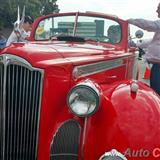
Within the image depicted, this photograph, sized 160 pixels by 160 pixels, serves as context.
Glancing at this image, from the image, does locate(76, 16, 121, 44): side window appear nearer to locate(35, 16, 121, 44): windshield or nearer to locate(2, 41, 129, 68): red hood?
locate(35, 16, 121, 44): windshield

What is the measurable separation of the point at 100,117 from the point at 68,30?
2600mm

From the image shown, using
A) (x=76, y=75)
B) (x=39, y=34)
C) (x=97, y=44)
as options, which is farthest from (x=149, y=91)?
(x=39, y=34)

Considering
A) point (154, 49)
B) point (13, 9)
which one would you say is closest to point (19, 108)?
point (154, 49)

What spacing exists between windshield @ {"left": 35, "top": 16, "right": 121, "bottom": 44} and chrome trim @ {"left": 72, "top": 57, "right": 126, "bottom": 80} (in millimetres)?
719

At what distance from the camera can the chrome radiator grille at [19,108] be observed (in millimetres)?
3447

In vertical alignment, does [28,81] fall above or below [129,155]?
above

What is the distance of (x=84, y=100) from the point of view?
3332 mm

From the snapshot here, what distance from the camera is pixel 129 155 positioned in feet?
10.7

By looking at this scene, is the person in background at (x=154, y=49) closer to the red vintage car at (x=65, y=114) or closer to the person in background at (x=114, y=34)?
the person in background at (x=114, y=34)

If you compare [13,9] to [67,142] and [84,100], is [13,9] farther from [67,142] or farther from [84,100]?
[84,100]

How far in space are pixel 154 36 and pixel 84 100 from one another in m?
2.75

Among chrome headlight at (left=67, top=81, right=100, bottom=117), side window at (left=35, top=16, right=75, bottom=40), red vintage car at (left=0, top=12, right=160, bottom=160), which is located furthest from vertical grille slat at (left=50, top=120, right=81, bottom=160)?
side window at (left=35, top=16, right=75, bottom=40)

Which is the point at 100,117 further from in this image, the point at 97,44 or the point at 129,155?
the point at 97,44

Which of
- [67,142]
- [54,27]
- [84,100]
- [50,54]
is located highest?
[54,27]
